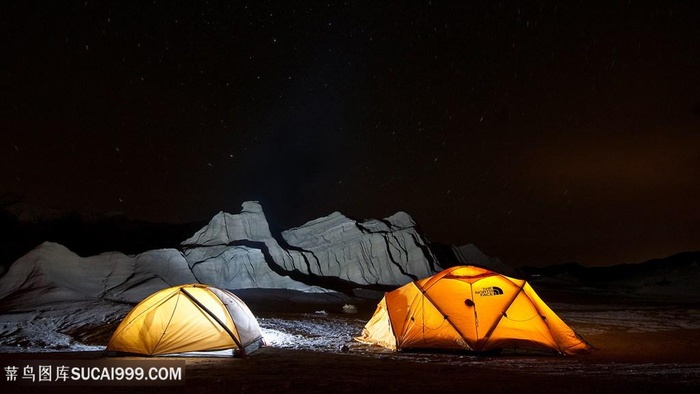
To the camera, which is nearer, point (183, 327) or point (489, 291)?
point (183, 327)

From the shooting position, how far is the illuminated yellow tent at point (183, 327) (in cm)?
1152

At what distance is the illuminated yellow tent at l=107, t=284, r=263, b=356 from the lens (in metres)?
11.5

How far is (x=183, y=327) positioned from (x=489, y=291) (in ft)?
26.0

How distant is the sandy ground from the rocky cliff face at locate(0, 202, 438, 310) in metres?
16.0

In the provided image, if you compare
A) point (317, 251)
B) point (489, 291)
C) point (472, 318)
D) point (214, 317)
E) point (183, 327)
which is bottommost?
point (472, 318)

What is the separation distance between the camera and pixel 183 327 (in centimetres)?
1182

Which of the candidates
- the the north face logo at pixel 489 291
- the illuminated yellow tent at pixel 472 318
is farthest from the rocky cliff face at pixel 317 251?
the the north face logo at pixel 489 291

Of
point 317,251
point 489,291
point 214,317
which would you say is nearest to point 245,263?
point 317,251

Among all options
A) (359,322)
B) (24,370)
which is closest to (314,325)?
(359,322)

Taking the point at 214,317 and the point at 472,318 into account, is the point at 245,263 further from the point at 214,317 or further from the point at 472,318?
the point at 472,318

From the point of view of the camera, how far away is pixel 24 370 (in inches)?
328

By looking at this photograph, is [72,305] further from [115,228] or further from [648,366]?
[115,228]

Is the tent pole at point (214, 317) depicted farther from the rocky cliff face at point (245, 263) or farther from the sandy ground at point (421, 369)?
the rocky cliff face at point (245, 263)

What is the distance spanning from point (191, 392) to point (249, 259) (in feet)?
113
